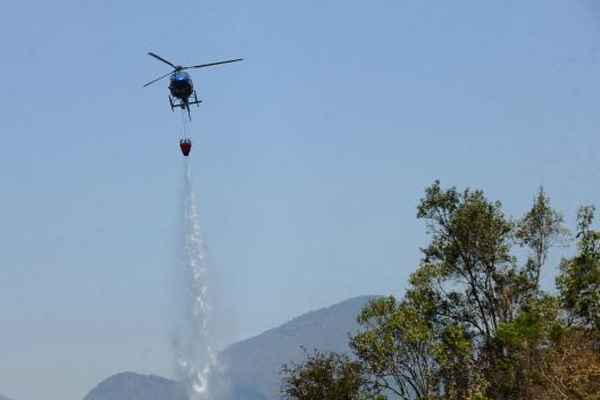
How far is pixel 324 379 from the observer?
261ft

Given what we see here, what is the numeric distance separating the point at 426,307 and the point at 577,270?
11.9 m

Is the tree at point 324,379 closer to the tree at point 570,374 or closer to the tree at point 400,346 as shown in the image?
the tree at point 400,346

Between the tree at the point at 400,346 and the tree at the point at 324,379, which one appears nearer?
the tree at the point at 400,346

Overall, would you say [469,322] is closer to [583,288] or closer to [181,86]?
[583,288]

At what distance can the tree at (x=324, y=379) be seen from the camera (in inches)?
3051

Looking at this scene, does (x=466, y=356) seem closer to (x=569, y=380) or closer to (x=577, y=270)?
(x=577, y=270)

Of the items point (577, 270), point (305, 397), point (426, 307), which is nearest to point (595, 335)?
point (577, 270)

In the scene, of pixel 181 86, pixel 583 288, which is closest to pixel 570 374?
pixel 583 288

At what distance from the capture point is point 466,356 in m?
71.2

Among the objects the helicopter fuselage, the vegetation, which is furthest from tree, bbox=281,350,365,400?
the helicopter fuselage

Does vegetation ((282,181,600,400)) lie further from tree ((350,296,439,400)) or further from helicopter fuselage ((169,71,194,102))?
helicopter fuselage ((169,71,194,102))

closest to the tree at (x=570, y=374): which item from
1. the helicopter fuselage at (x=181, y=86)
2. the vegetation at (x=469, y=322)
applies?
the vegetation at (x=469, y=322)

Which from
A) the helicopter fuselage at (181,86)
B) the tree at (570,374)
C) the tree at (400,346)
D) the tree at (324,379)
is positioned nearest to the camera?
the tree at (570,374)

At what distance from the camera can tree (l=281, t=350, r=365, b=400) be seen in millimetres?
77500
